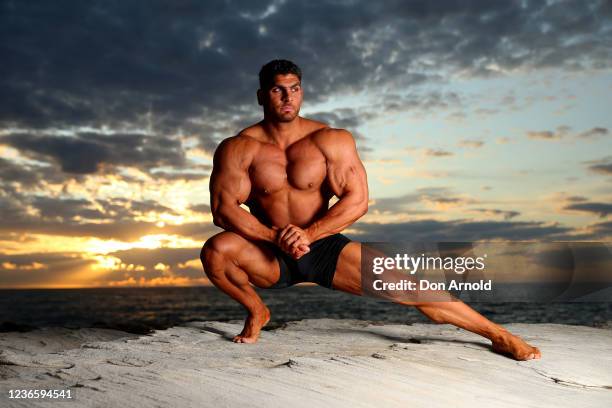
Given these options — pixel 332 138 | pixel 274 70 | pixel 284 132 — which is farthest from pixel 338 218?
pixel 274 70

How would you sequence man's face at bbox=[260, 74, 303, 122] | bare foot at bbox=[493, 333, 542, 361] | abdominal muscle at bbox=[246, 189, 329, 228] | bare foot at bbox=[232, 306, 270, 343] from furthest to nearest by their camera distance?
bare foot at bbox=[232, 306, 270, 343]
abdominal muscle at bbox=[246, 189, 329, 228]
man's face at bbox=[260, 74, 303, 122]
bare foot at bbox=[493, 333, 542, 361]

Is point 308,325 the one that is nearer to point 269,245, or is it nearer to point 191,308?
point 269,245

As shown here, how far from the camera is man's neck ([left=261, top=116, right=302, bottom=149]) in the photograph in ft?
15.0

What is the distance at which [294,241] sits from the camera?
4.17 metres

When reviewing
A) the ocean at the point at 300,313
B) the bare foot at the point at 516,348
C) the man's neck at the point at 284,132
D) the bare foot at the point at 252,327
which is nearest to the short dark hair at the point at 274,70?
the man's neck at the point at 284,132

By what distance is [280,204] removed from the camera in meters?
4.54

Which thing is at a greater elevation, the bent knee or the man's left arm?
the man's left arm

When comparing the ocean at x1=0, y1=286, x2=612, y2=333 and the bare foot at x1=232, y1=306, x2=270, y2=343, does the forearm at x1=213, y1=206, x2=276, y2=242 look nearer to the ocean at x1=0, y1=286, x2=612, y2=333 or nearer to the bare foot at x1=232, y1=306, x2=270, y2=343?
the bare foot at x1=232, y1=306, x2=270, y2=343

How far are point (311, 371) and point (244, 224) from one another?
50.3 inches

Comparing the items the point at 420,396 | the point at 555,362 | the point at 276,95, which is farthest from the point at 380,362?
the point at 276,95

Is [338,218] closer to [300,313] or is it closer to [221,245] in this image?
[221,245]

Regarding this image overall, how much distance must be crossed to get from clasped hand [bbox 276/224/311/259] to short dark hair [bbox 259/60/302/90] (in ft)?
3.49

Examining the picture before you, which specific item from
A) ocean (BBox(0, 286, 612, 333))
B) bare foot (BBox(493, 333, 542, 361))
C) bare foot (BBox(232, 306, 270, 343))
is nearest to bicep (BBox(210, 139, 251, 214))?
bare foot (BBox(232, 306, 270, 343))

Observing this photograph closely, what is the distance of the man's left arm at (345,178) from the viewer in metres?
4.41
